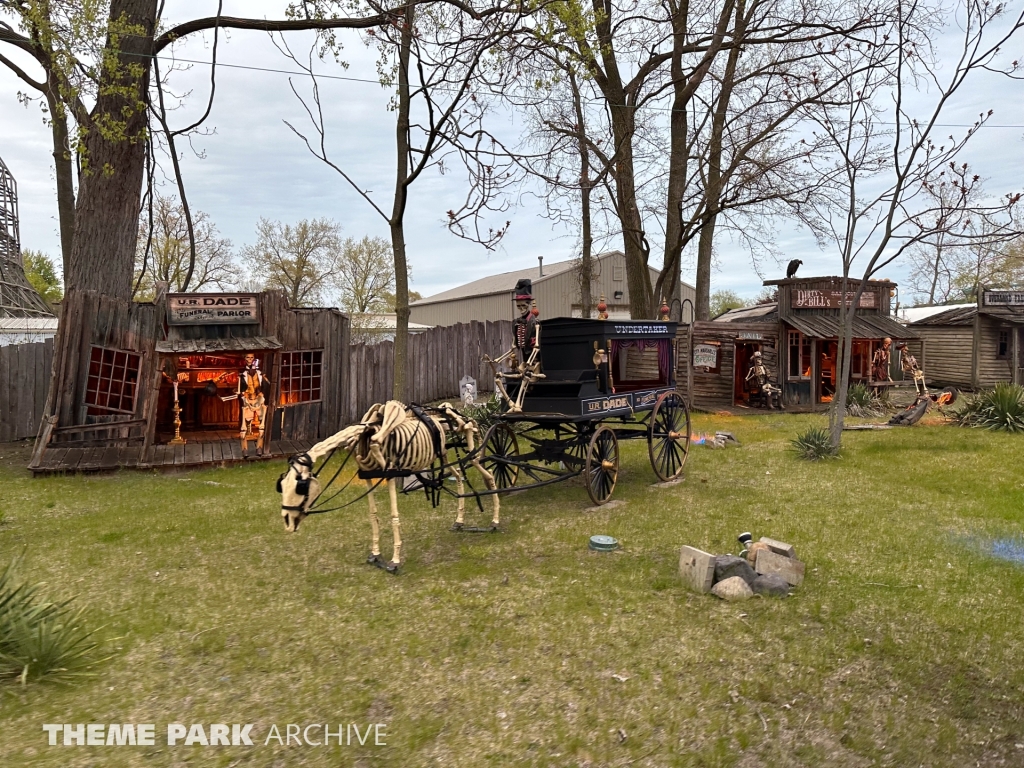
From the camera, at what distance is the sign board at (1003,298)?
20578mm

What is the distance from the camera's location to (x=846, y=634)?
469cm

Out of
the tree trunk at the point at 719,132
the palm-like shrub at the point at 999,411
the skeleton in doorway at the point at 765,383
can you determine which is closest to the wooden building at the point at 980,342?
the skeleton in doorway at the point at 765,383

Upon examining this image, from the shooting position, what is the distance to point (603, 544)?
21.4 ft

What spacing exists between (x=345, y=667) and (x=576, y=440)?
462 centimetres

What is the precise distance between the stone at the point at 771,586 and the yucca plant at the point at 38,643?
16.3 feet

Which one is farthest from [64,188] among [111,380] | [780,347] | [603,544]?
[780,347]

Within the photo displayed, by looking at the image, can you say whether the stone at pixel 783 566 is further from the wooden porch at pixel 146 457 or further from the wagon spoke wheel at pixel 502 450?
the wooden porch at pixel 146 457

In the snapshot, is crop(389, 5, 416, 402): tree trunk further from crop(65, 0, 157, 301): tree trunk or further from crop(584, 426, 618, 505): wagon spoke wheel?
crop(65, 0, 157, 301): tree trunk

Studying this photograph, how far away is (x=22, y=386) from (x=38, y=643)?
11307 millimetres

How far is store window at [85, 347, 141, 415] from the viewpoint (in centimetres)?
1117

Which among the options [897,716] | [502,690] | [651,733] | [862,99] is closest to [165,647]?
[502,690]

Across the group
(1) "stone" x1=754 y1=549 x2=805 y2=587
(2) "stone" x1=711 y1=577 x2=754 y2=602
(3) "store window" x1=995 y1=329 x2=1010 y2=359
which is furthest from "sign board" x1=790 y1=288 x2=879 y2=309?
(2) "stone" x1=711 y1=577 x2=754 y2=602

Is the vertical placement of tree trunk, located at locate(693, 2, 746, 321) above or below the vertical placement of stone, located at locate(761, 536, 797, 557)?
above

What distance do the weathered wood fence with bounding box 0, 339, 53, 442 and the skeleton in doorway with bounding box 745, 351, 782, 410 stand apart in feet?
54.8
